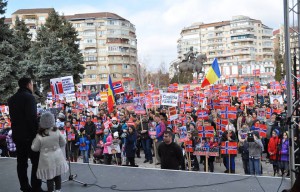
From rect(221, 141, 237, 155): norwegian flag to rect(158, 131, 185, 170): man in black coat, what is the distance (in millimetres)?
3826

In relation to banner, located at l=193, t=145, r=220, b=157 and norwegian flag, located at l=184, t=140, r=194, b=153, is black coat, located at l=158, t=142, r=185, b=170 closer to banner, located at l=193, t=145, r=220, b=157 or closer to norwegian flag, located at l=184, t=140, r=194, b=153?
banner, located at l=193, t=145, r=220, b=157

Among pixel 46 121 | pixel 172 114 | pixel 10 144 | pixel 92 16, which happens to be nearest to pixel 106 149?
pixel 172 114

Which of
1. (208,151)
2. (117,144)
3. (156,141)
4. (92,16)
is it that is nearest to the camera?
(208,151)

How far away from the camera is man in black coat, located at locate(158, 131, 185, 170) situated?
22.2ft

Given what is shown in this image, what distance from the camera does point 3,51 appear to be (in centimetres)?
2544

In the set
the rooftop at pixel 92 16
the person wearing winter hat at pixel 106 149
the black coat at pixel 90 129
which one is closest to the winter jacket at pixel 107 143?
the person wearing winter hat at pixel 106 149

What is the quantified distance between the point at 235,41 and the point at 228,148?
101995mm

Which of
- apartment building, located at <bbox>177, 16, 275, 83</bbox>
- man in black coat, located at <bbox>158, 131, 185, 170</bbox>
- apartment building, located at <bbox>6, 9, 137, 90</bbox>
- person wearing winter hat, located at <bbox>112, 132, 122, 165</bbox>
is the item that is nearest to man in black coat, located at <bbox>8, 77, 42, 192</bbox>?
man in black coat, located at <bbox>158, 131, 185, 170</bbox>

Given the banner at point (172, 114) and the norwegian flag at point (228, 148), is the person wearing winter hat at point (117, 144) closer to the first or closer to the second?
the banner at point (172, 114)

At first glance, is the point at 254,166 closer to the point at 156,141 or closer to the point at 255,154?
the point at 255,154

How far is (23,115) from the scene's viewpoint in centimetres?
477

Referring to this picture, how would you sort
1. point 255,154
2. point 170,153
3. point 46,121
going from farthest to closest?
point 255,154, point 170,153, point 46,121

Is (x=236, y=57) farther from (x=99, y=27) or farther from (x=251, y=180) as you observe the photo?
(x=251, y=180)

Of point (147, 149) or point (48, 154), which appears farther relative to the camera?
point (147, 149)
